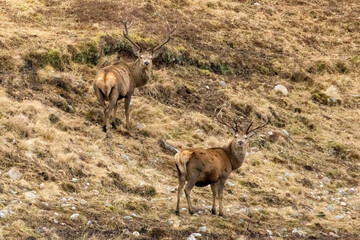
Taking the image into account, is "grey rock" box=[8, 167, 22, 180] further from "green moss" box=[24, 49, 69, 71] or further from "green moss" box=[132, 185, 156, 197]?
"green moss" box=[24, 49, 69, 71]

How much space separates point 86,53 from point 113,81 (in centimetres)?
408

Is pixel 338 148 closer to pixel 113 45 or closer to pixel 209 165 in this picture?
pixel 113 45

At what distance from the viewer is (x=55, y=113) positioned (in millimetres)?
15711

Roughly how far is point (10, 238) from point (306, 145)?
12.2m

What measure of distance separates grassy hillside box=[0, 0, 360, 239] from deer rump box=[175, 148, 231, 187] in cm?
75

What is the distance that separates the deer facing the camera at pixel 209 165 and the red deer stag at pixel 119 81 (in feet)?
10.6

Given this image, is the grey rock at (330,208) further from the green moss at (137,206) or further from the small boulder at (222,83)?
the small boulder at (222,83)

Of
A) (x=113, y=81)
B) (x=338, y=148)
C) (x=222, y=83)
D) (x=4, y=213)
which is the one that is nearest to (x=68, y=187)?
(x=4, y=213)

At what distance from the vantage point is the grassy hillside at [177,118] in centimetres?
1222

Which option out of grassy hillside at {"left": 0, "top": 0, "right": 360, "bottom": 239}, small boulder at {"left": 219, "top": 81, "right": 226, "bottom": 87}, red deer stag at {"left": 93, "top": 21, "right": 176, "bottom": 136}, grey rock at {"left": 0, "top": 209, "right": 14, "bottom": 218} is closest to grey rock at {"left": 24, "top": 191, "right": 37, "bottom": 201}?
grassy hillside at {"left": 0, "top": 0, "right": 360, "bottom": 239}

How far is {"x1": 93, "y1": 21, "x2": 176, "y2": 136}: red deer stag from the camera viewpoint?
15719mm

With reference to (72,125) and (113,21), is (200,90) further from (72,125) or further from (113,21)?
(72,125)

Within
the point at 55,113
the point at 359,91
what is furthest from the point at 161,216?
the point at 359,91

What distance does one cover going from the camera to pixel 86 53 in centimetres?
1953
